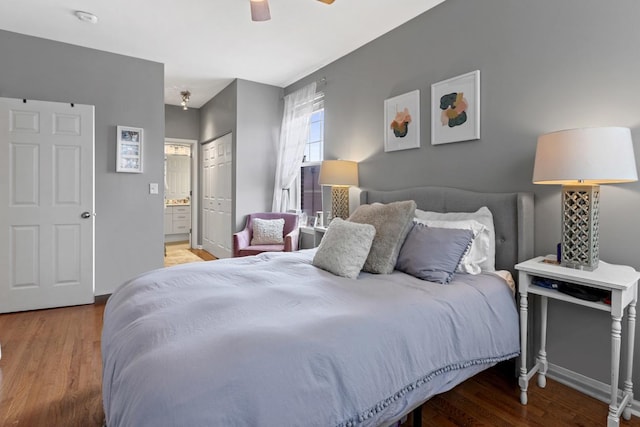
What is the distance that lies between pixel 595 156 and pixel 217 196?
16.6ft

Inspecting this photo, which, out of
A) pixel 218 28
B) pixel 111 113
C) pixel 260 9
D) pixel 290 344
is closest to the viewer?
pixel 290 344

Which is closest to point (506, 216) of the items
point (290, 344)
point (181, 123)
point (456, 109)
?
point (456, 109)

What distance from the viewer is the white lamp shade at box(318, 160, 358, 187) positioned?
3.43 m

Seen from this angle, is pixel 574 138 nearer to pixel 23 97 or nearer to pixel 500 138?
pixel 500 138

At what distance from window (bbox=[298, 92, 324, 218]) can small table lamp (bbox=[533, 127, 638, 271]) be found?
2.77 meters

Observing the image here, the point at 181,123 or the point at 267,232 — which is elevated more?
the point at 181,123

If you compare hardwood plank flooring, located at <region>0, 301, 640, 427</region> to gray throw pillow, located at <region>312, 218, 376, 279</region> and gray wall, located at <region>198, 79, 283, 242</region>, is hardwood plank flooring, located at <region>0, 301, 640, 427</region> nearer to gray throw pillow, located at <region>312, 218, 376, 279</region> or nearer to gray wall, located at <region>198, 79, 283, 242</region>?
gray throw pillow, located at <region>312, 218, 376, 279</region>

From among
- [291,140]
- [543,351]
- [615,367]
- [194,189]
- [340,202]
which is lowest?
[543,351]

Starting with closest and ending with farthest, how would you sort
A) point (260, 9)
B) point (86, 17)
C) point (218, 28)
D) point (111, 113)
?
point (260, 9)
point (86, 17)
point (218, 28)
point (111, 113)

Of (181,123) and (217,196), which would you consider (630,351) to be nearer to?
(217,196)

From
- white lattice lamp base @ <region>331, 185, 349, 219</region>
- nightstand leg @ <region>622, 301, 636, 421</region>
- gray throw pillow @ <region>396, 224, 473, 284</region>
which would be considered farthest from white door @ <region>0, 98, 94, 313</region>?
nightstand leg @ <region>622, 301, 636, 421</region>

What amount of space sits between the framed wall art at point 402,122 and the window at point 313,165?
1.18 m

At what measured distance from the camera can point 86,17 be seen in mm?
3021

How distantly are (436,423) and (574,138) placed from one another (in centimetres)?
159
